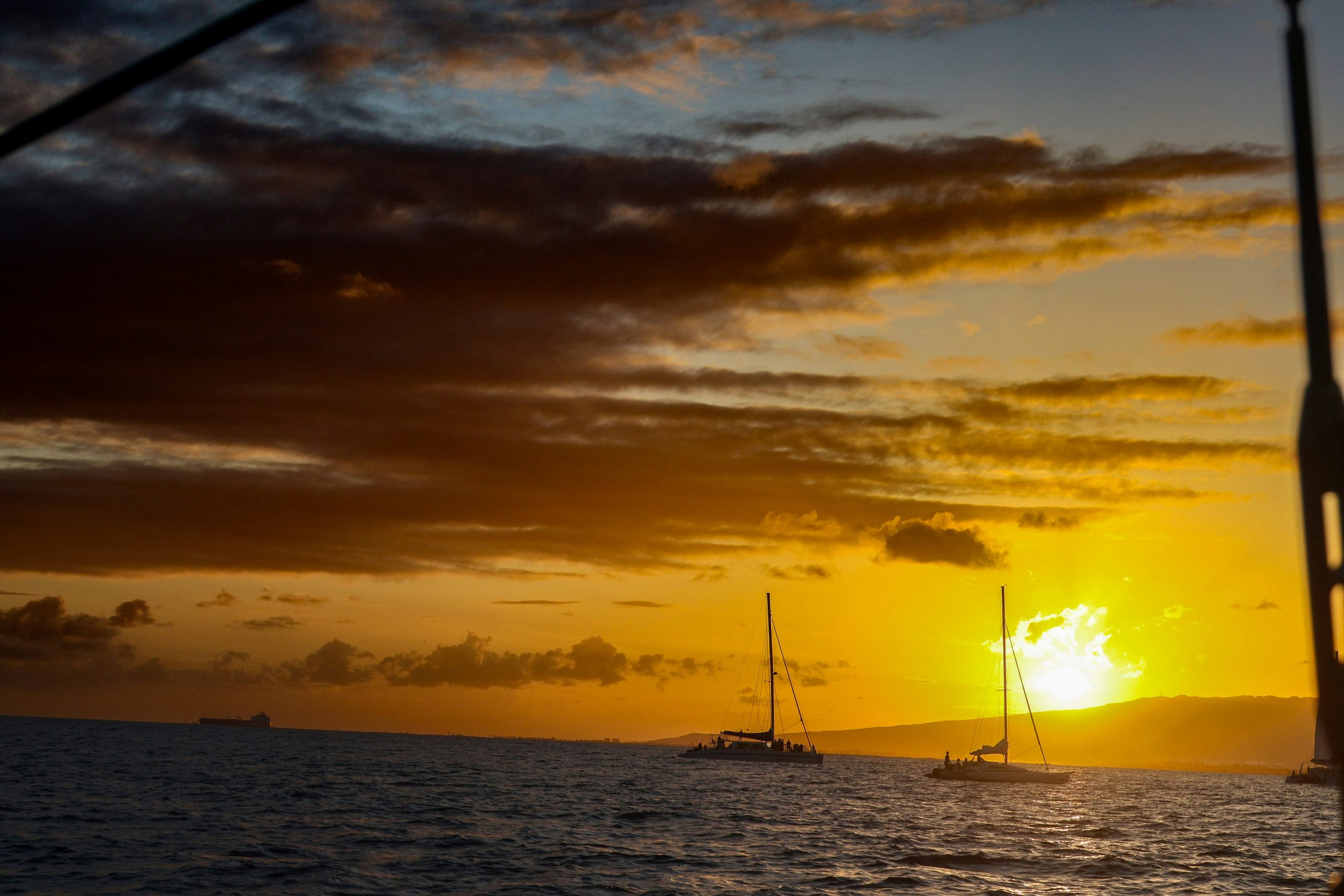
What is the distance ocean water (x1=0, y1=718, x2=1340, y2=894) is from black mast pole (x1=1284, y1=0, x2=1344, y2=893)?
46.7 meters

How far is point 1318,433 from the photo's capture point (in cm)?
360

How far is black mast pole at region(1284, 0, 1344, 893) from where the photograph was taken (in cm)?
341

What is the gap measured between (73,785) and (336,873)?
62.2 m

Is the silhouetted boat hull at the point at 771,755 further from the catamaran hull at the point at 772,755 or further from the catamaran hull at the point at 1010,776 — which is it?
the catamaran hull at the point at 1010,776

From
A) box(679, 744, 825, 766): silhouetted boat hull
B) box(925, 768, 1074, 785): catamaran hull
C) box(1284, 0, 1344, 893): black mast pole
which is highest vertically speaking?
box(1284, 0, 1344, 893): black mast pole

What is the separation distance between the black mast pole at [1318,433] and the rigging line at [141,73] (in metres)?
3.37

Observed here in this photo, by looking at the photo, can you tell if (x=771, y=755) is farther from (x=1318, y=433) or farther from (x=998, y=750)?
(x=1318, y=433)

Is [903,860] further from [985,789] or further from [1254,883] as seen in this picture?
[985,789]

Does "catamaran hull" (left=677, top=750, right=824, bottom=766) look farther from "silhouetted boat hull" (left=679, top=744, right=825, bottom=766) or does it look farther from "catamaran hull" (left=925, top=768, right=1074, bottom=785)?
"catamaran hull" (left=925, top=768, right=1074, bottom=785)

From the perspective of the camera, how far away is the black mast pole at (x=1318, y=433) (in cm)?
341

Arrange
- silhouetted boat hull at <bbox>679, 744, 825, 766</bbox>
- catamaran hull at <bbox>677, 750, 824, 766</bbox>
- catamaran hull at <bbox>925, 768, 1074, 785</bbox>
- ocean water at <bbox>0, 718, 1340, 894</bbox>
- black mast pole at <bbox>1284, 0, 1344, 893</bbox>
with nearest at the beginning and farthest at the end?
black mast pole at <bbox>1284, 0, 1344, 893</bbox>
ocean water at <bbox>0, 718, 1340, 894</bbox>
catamaran hull at <bbox>925, 768, 1074, 785</bbox>
catamaran hull at <bbox>677, 750, 824, 766</bbox>
silhouetted boat hull at <bbox>679, 744, 825, 766</bbox>

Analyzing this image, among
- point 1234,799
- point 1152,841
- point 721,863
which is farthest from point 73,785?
point 1234,799

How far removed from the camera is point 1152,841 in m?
84.8

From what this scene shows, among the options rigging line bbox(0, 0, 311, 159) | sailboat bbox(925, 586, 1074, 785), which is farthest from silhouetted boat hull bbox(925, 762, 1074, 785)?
rigging line bbox(0, 0, 311, 159)
